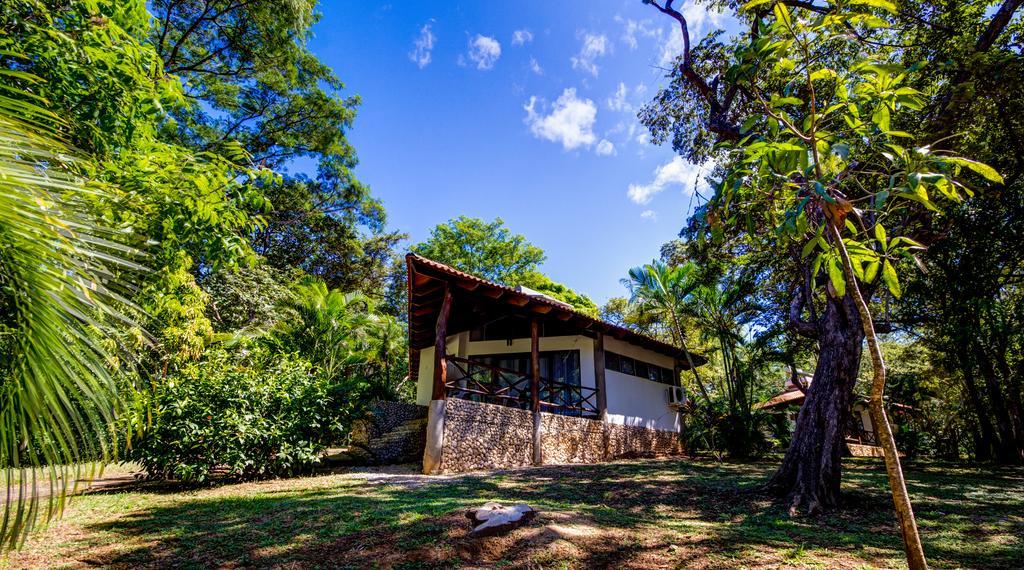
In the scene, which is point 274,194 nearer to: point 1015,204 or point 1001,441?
point 1015,204

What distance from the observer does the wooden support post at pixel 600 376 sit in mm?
13241

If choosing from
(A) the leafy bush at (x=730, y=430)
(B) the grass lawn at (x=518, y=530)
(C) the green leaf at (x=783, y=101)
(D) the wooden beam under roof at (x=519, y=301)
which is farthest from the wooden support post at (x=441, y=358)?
(A) the leafy bush at (x=730, y=430)

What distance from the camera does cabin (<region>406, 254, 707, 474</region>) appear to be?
9469mm

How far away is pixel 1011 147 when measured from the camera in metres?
7.64

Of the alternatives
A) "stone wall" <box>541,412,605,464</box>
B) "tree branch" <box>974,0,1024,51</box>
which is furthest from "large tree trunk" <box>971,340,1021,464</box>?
"stone wall" <box>541,412,605,464</box>

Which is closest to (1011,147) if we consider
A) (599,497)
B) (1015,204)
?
(1015,204)

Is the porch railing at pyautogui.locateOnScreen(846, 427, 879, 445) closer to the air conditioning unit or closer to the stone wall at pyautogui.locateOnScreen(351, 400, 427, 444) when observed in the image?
the air conditioning unit

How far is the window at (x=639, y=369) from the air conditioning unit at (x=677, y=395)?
8.9 inches

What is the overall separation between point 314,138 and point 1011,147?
2091 cm

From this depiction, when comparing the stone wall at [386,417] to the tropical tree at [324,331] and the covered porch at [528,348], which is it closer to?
the covered porch at [528,348]

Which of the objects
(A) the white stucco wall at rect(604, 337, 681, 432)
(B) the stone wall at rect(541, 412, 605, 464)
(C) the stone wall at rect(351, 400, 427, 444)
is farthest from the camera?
(A) the white stucco wall at rect(604, 337, 681, 432)

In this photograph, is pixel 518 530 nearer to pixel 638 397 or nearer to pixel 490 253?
pixel 638 397

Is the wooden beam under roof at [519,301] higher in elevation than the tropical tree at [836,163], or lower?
higher

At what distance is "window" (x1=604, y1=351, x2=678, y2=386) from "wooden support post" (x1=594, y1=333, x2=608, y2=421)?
0.51 metres
